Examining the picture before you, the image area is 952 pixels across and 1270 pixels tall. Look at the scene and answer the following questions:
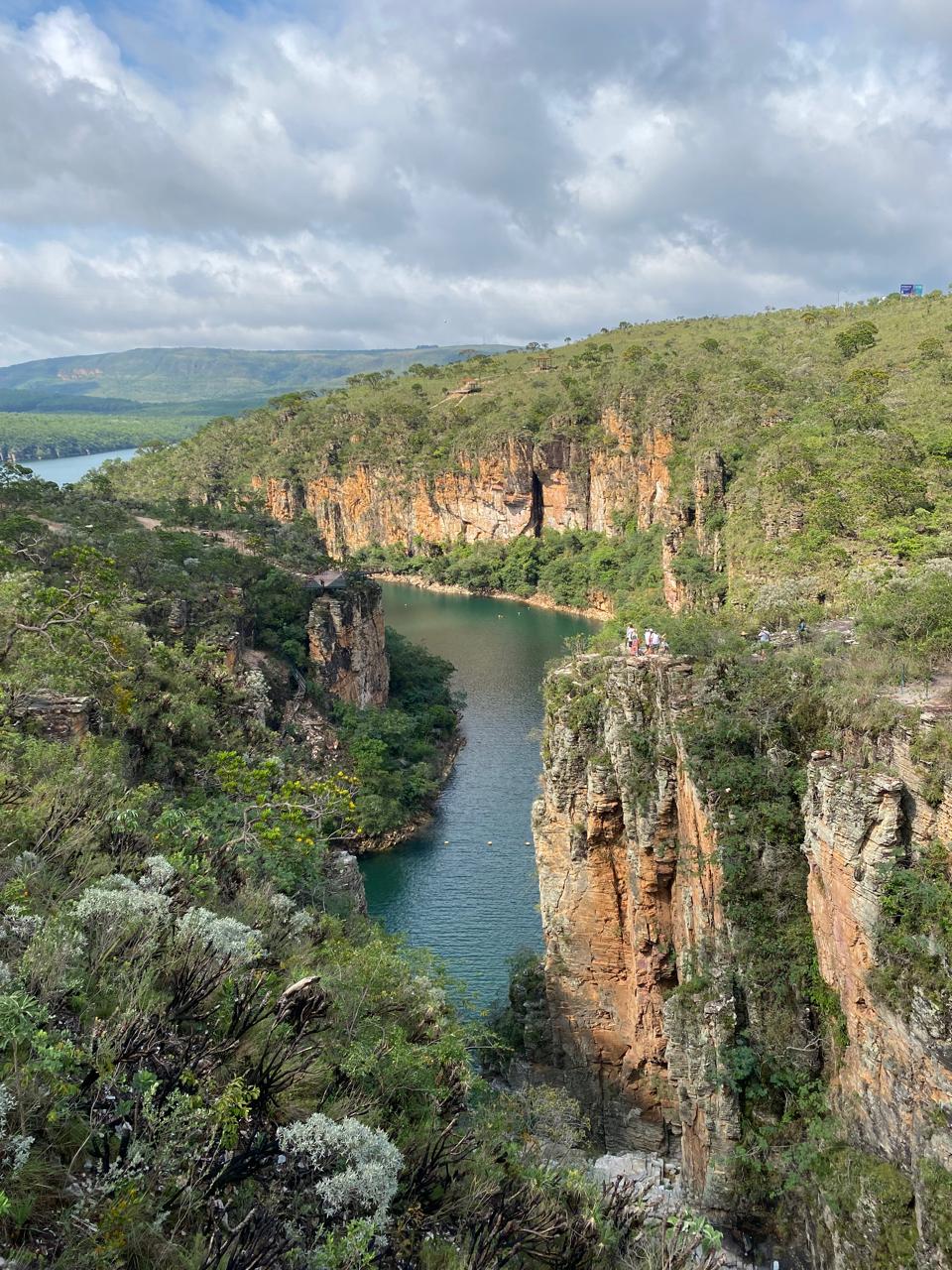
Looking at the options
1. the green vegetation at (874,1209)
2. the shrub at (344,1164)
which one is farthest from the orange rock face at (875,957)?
the shrub at (344,1164)

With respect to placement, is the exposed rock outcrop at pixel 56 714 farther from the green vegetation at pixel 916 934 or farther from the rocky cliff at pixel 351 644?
the rocky cliff at pixel 351 644

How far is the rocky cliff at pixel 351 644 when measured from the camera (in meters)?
30.6

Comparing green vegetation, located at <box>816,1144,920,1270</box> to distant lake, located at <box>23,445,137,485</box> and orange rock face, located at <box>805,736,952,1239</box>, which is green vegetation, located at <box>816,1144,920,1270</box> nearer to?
orange rock face, located at <box>805,736,952,1239</box>

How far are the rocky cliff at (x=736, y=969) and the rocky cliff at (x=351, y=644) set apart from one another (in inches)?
666

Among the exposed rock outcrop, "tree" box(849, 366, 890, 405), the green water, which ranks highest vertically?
"tree" box(849, 366, 890, 405)

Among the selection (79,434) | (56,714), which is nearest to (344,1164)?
(56,714)

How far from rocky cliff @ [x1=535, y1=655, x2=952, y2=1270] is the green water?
9.19 ft

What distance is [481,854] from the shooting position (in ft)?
78.9

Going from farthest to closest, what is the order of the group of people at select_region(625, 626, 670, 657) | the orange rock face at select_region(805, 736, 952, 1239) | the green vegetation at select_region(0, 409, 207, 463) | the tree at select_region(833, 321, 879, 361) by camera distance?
the green vegetation at select_region(0, 409, 207, 463), the tree at select_region(833, 321, 879, 361), the group of people at select_region(625, 626, 670, 657), the orange rock face at select_region(805, 736, 952, 1239)

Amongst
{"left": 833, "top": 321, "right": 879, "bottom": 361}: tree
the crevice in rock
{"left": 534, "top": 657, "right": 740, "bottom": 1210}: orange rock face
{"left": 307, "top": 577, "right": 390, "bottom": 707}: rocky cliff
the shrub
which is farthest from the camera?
the crevice in rock

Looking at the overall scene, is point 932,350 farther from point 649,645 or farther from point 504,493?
point 649,645

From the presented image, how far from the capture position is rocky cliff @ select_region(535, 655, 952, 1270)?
772 cm

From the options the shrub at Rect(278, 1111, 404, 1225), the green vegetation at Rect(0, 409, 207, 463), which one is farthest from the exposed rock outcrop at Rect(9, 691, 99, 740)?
the green vegetation at Rect(0, 409, 207, 463)

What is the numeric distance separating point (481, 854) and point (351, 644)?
35.5ft
